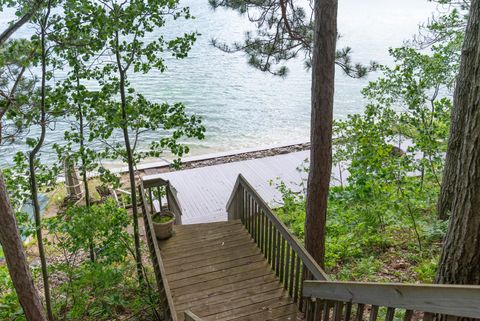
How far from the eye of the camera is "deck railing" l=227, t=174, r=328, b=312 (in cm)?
319

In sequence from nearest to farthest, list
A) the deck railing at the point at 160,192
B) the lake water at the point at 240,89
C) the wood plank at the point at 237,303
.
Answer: the wood plank at the point at 237,303
the deck railing at the point at 160,192
the lake water at the point at 240,89

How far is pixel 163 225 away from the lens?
16.0ft

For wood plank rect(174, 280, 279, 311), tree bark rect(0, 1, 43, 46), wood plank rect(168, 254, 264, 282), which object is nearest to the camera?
tree bark rect(0, 1, 43, 46)

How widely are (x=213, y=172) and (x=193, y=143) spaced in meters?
4.29

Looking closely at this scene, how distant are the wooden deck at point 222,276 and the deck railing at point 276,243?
0.35 ft

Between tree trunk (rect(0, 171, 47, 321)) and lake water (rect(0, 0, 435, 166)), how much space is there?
8408mm

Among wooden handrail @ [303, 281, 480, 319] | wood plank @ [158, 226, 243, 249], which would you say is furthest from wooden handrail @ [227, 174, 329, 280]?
wooden handrail @ [303, 281, 480, 319]

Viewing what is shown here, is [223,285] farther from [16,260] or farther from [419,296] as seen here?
[419,296]

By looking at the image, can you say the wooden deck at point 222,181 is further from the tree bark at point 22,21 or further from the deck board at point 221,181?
the tree bark at point 22,21

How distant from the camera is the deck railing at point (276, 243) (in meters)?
3.19

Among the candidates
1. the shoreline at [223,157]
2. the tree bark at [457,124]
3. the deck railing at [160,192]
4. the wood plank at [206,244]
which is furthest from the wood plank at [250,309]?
the shoreline at [223,157]

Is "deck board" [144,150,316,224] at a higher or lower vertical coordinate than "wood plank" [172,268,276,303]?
lower

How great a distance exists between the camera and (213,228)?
5109 millimetres

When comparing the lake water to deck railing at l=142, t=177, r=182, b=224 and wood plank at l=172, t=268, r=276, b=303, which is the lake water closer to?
deck railing at l=142, t=177, r=182, b=224
